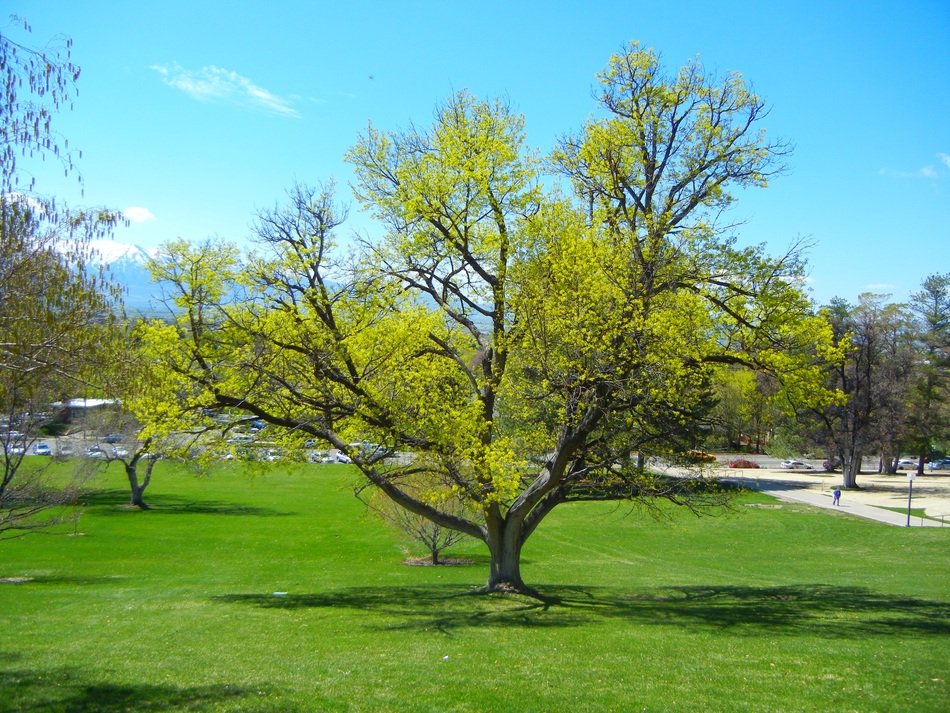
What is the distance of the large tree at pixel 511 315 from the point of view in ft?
47.5

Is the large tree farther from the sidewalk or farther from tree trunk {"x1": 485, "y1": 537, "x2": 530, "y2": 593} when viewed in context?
the sidewalk

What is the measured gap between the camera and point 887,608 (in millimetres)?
15336

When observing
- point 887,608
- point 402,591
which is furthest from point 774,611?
point 402,591

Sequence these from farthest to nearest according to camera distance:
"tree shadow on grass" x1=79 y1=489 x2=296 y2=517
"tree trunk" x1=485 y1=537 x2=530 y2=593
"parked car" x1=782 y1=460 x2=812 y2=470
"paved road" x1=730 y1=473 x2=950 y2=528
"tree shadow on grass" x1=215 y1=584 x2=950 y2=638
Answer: "parked car" x1=782 y1=460 x2=812 y2=470 → "tree shadow on grass" x1=79 y1=489 x2=296 y2=517 → "paved road" x1=730 y1=473 x2=950 y2=528 → "tree trunk" x1=485 y1=537 x2=530 y2=593 → "tree shadow on grass" x1=215 y1=584 x2=950 y2=638

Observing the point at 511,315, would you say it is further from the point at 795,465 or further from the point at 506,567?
the point at 795,465

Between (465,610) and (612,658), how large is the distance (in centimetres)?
506

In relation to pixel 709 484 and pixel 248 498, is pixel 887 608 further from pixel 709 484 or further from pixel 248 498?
pixel 248 498

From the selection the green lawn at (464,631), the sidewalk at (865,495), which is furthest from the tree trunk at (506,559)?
the sidewalk at (865,495)

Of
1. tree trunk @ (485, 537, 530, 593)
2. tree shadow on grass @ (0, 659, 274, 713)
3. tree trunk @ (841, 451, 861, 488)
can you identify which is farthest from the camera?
tree trunk @ (841, 451, 861, 488)

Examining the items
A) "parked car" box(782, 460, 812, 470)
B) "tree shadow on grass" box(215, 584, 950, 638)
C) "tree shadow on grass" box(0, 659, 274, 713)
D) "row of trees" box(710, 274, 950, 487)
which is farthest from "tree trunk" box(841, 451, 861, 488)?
"tree shadow on grass" box(0, 659, 274, 713)

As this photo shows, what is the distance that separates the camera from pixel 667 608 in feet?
50.8

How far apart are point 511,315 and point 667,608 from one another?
21.9 ft

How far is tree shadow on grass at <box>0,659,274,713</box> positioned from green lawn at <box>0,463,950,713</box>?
4 cm

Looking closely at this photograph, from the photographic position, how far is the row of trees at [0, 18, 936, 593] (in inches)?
567
